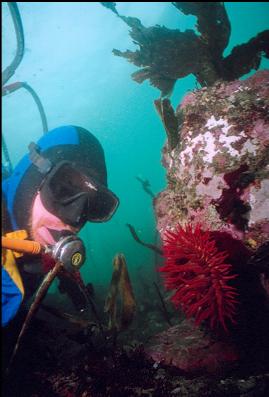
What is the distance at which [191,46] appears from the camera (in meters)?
5.28

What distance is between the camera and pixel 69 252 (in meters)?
3.12

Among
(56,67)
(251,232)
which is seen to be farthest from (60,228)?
(56,67)

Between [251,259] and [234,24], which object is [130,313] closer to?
[251,259]

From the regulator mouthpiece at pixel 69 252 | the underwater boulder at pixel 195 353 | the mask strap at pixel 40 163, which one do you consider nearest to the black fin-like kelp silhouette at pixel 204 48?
the mask strap at pixel 40 163

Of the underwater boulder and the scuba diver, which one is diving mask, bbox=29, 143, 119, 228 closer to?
the scuba diver

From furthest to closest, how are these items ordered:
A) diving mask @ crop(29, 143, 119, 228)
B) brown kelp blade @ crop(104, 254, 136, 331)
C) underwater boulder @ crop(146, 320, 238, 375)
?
brown kelp blade @ crop(104, 254, 136, 331), diving mask @ crop(29, 143, 119, 228), underwater boulder @ crop(146, 320, 238, 375)

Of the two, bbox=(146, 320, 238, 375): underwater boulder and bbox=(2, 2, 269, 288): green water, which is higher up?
bbox=(2, 2, 269, 288): green water

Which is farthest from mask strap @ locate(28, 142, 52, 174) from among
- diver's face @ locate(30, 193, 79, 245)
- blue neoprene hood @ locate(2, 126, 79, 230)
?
diver's face @ locate(30, 193, 79, 245)

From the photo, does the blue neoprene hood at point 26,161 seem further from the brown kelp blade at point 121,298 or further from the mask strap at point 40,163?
the brown kelp blade at point 121,298

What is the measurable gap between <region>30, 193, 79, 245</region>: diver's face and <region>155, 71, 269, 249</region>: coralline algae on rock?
1483 millimetres

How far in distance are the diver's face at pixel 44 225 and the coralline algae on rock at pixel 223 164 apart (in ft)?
4.86

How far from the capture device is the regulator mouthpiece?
10.1 feet

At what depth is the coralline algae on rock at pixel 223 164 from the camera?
357 cm

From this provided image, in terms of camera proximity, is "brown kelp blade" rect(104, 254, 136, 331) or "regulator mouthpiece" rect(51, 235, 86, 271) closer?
"regulator mouthpiece" rect(51, 235, 86, 271)
